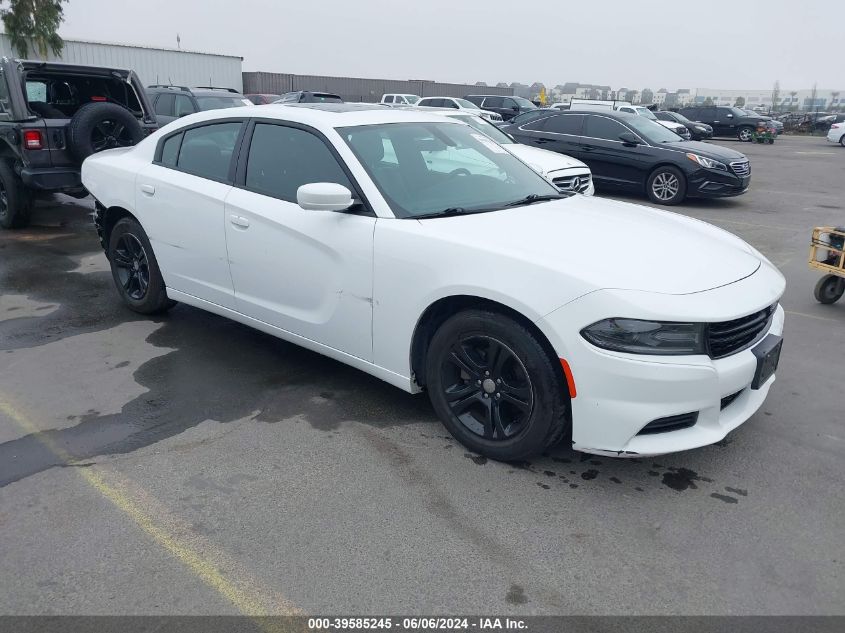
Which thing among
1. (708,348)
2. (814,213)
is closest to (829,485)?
(708,348)

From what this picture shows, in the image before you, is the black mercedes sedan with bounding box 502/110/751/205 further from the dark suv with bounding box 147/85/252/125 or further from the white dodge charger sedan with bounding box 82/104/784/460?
the white dodge charger sedan with bounding box 82/104/784/460

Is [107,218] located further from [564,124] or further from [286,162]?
[564,124]

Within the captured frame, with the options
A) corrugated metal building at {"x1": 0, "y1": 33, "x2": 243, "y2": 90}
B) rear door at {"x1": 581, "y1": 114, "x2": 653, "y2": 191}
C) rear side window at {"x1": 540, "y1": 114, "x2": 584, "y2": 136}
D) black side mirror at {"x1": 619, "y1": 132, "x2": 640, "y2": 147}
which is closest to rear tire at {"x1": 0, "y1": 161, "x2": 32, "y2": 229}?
rear side window at {"x1": 540, "y1": 114, "x2": 584, "y2": 136}

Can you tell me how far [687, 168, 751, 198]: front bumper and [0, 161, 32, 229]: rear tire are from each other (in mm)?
10038

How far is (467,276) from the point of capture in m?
3.20

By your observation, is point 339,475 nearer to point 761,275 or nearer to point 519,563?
point 519,563

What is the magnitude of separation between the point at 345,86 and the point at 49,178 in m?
37.7

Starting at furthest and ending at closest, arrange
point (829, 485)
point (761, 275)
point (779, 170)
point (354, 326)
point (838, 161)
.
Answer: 1. point (838, 161)
2. point (779, 170)
3. point (354, 326)
4. point (761, 275)
5. point (829, 485)

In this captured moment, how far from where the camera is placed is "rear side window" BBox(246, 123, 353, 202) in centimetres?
395

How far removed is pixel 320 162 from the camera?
397 cm

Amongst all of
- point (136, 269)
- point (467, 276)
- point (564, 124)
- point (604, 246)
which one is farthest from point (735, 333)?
point (564, 124)

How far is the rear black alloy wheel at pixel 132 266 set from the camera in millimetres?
5262

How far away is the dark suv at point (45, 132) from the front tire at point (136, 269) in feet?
10.3

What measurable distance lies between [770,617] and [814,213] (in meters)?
10.8
